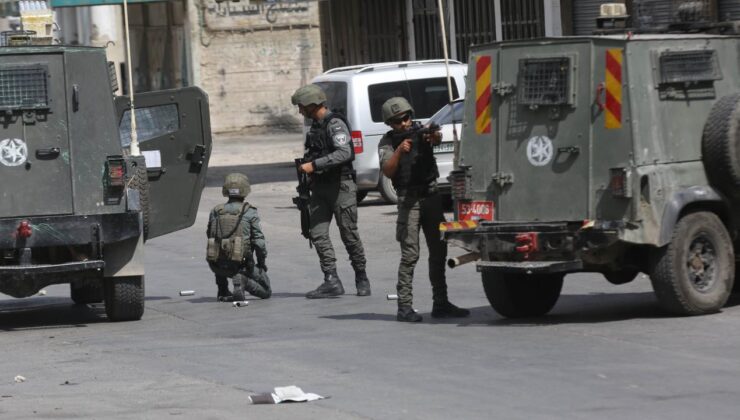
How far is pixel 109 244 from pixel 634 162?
414 cm

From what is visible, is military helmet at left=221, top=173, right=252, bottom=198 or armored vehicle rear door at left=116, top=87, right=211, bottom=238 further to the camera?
armored vehicle rear door at left=116, top=87, right=211, bottom=238

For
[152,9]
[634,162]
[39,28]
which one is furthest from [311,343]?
[152,9]

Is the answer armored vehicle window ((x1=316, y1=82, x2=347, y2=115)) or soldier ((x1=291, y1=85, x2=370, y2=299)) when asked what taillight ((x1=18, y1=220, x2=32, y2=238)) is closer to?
soldier ((x1=291, y1=85, x2=370, y2=299))

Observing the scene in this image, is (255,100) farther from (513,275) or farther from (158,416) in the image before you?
(158,416)

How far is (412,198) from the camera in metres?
11.7

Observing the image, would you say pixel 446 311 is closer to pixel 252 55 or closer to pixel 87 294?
pixel 87 294

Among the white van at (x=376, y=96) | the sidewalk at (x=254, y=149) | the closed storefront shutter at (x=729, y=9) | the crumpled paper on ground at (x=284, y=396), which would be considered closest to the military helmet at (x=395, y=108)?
the crumpled paper on ground at (x=284, y=396)

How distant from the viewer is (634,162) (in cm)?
1074

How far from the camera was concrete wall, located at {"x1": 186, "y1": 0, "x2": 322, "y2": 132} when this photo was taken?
4059 centimetres

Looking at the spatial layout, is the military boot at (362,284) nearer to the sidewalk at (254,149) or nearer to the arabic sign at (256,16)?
Answer: the sidewalk at (254,149)

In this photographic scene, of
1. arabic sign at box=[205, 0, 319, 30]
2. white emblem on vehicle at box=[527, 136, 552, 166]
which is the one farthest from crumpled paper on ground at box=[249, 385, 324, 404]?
arabic sign at box=[205, 0, 319, 30]

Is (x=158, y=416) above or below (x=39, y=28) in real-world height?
below

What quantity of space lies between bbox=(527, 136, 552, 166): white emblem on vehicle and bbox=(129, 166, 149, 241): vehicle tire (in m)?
3.18

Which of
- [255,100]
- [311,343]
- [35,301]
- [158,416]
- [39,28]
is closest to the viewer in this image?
[158,416]
